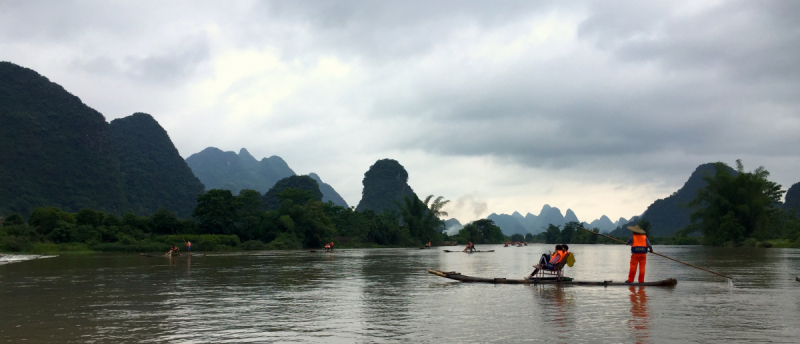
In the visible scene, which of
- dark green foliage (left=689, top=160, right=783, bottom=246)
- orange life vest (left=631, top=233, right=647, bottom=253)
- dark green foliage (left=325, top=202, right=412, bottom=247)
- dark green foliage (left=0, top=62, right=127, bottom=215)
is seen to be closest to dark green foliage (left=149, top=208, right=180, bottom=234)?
dark green foliage (left=325, top=202, right=412, bottom=247)

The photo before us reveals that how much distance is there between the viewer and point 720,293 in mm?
11641

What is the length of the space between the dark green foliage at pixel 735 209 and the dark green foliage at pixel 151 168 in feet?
285

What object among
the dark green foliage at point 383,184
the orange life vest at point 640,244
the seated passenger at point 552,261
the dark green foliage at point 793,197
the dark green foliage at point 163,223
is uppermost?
the dark green foliage at point 383,184

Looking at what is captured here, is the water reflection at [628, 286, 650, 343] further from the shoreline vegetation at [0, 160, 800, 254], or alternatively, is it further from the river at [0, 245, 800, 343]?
the shoreline vegetation at [0, 160, 800, 254]

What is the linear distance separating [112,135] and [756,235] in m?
120

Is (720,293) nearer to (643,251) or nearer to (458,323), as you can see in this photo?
(643,251)

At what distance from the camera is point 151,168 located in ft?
373

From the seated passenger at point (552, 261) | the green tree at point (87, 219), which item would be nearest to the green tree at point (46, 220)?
the green tree at point (87, 219)

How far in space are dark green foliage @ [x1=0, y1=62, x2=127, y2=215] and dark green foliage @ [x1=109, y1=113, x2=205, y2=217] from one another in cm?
949

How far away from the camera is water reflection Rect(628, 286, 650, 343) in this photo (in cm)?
702

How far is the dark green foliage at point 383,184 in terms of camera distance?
150m

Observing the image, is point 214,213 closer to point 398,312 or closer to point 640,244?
point 640,244

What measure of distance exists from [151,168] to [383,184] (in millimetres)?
61006

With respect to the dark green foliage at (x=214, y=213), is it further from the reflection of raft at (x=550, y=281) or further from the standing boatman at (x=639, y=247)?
the standing boatman at (x=639, y=247)
